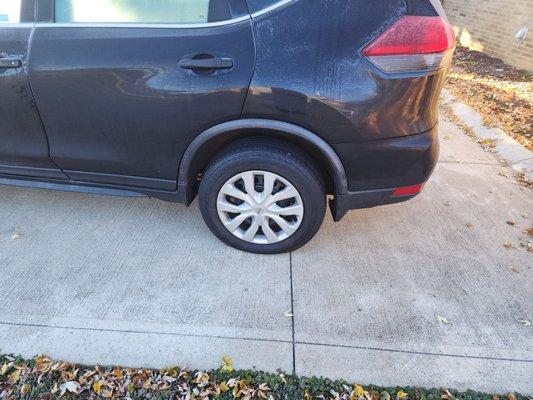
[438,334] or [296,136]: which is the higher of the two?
[296,136]

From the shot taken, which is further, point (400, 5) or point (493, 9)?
point (493, 9)

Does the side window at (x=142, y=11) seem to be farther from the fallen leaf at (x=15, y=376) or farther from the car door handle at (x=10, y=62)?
the fallen leaf at (x=15, y=376)

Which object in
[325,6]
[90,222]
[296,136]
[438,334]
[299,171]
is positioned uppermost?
[325,6]

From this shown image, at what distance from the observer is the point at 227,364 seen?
7.20 feet

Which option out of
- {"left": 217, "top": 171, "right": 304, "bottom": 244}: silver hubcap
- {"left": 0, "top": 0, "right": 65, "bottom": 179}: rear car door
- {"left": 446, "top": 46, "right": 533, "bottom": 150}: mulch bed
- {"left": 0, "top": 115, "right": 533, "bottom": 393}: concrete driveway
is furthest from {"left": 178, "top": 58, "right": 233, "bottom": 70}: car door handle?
{"left": 446, "top": 46, "right": 533, "bottom": 150}: mulch bed

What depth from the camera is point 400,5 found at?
7.54 feet

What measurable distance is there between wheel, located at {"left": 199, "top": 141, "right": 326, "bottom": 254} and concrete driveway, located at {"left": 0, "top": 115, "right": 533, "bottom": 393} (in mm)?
158

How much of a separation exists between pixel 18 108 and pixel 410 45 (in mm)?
2356

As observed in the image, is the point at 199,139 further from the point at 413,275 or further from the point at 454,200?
the point at 454,200

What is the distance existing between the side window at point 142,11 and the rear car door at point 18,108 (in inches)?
9.8

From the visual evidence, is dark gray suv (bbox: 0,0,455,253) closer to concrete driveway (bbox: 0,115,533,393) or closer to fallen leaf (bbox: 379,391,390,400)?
concrete driveway (bbox: 0,115,533,393)

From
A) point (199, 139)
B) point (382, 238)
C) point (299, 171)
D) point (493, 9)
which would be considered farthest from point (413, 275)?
point (493, 9)

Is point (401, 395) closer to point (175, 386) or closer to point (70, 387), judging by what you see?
point (175, 386)

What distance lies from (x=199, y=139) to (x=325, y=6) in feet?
3.34
